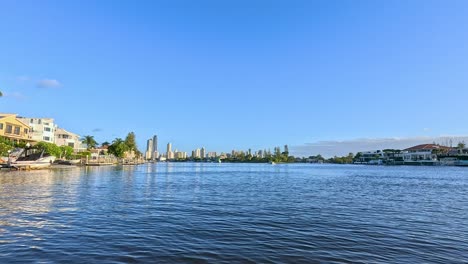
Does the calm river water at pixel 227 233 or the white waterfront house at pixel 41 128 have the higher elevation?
the white waterfront house at pixel 41 128

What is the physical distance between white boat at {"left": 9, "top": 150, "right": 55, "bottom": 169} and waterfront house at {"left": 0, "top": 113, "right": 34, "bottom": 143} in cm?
509

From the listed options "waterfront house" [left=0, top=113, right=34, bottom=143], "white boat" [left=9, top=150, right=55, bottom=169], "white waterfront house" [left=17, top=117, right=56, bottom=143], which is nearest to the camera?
"white boat" [left=9, top=150, right=55, bottom=169]

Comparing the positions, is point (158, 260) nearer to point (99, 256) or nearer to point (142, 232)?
point (99, 256)

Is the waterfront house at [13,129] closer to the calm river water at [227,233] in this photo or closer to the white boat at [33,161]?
the white boat at [33,161]

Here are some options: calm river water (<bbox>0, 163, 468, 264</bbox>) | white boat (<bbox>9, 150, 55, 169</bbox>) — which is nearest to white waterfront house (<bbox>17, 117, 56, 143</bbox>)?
white boat (<bbox>9, 150, 55, 169</bbox>)

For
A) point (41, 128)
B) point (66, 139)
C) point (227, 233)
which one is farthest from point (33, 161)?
point (227, 233)

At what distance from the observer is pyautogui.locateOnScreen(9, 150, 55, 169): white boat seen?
73.0 meters

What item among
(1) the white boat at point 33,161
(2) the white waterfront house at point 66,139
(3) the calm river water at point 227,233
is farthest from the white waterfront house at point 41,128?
(3) the calm river water at point 227,233

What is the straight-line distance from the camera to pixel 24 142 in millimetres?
96125

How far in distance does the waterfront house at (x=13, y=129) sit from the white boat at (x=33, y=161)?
509cm

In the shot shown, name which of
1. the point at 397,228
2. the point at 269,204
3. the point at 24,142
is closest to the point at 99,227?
the point at 269,204

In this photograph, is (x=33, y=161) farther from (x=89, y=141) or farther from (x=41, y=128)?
(x=89, y=141)

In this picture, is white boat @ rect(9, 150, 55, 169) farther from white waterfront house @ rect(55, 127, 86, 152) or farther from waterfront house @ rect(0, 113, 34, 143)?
white waterfront house @ rect(55, 127, 86, 152)

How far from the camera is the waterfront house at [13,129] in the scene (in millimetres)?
84625
